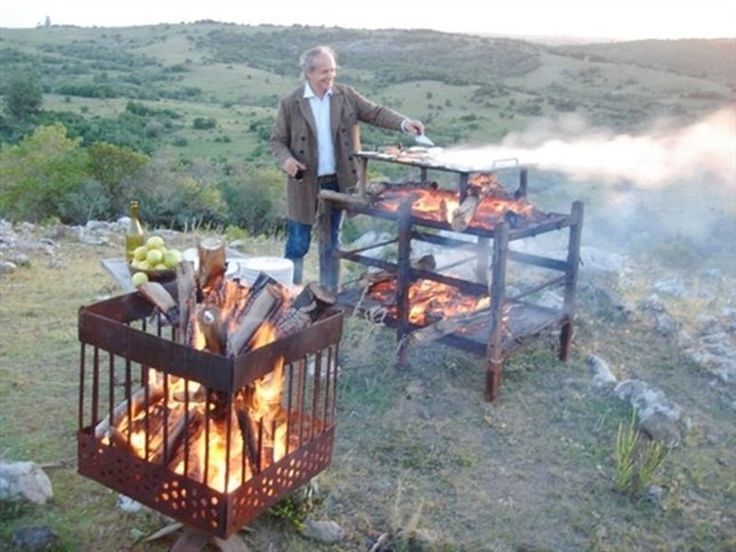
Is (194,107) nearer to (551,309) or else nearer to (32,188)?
(32,188)

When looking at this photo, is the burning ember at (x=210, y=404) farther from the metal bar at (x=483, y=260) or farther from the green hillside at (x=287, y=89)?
the green hillside at (x=287, y=89)

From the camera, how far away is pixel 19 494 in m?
3.60

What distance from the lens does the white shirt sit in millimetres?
5879

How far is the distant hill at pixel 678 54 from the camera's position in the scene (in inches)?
1718

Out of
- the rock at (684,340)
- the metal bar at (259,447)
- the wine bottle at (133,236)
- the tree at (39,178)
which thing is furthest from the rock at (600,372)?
the tree at (39,178)

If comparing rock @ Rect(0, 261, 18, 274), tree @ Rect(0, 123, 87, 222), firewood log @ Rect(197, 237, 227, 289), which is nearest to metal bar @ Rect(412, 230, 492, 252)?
firewood log @ Rect(197, 237, 227, 289)

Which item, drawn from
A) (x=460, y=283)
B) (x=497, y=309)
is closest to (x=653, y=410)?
(x=497, y=309)

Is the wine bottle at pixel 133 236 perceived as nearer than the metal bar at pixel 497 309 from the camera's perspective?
No

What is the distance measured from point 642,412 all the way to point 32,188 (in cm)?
1756

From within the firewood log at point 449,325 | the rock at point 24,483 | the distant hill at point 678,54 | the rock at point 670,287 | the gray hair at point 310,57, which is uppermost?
the distant hill at point 678,54

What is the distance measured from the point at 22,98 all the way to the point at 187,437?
41.1 meters

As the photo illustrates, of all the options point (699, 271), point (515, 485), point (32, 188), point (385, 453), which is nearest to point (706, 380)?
point (515, 485)

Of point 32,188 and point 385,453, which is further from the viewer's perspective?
point 32,188

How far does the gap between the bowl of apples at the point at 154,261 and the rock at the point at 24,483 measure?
3.47 ft
